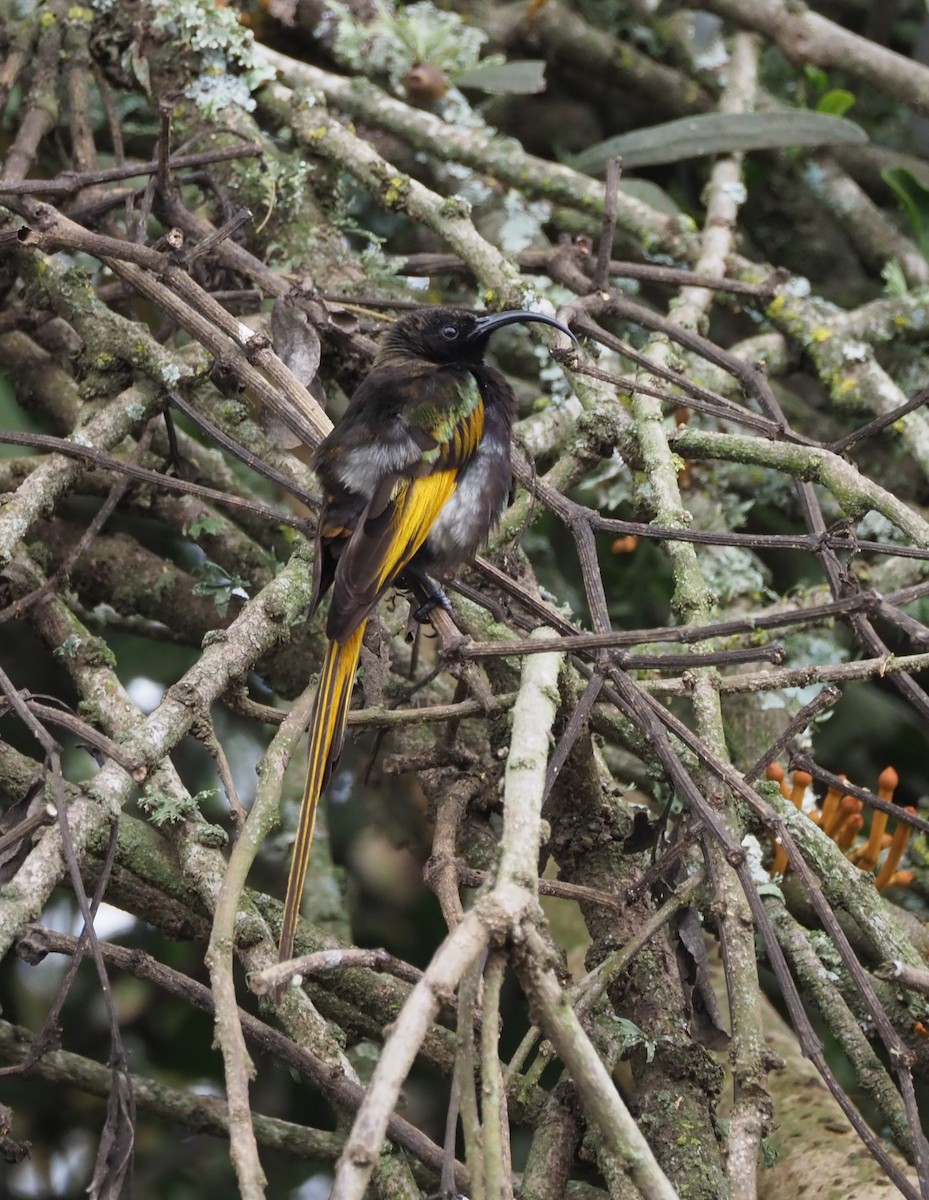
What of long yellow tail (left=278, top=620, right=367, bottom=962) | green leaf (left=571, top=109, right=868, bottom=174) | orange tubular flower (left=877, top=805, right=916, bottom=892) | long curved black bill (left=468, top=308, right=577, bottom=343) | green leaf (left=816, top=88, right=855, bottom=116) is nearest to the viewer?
long yellow tail (left=278, top=620, right=367, bottom=962)

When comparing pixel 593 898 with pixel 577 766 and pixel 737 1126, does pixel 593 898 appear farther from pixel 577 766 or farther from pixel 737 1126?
pixel 737 1126

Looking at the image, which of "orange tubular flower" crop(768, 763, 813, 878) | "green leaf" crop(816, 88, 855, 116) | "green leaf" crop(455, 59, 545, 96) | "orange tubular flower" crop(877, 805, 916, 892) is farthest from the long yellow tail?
"green leaf" crop(816, 88, 855, 116)

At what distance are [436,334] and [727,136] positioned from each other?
4.54 ft

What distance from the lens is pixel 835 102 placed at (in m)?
4.29

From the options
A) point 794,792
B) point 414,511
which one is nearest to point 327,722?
point 414,511

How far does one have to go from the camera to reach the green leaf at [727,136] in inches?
158

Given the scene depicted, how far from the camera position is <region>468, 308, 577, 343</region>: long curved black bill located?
286cm

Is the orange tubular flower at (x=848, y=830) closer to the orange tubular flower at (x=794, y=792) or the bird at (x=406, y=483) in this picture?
the orange tubular flower at (x=794, y=792)

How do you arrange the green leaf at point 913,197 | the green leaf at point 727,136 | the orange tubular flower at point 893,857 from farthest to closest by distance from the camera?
the green leaf at point 913,197, the green leaf at point 727,136, the orange tubular flower at point 893,857

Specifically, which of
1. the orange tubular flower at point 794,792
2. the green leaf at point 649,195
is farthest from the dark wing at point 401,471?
the green leaf at point 649,195

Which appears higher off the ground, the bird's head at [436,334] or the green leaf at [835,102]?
the green leaf at [835,102]

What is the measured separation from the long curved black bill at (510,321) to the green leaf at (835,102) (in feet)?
5.60

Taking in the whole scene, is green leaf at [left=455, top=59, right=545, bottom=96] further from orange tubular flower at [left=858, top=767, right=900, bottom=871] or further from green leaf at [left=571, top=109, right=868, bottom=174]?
orange tubular flower at [left=858, top=767, right=900, bottom=871]

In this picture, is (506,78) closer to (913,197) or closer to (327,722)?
(913,197)
